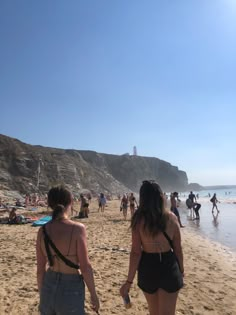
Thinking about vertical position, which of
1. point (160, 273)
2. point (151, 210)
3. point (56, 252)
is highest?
point (151, 210)

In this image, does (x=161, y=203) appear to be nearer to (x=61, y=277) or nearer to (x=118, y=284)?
(x=61, y=277)

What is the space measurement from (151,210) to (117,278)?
4.21 meters

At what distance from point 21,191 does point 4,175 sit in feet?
16.2

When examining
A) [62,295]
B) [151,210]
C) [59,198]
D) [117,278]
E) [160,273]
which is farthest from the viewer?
[117,278]

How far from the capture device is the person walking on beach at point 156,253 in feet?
10.3

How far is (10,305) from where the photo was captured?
17.2 ft

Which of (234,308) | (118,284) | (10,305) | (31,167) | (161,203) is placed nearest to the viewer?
(161,203)

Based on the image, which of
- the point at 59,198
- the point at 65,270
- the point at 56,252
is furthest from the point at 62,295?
the point at 59,198

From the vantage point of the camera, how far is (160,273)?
313 centimetres

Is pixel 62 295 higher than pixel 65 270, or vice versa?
pixel 65 270

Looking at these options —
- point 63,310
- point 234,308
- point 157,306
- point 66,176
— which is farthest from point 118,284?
Answer: point 66,176

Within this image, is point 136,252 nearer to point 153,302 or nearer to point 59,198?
point 153,302

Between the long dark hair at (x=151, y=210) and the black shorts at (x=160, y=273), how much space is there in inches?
9.5

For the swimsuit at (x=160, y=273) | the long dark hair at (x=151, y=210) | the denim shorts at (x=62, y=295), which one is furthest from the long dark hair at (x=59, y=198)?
the swimsuit at (x=160, y=273)
